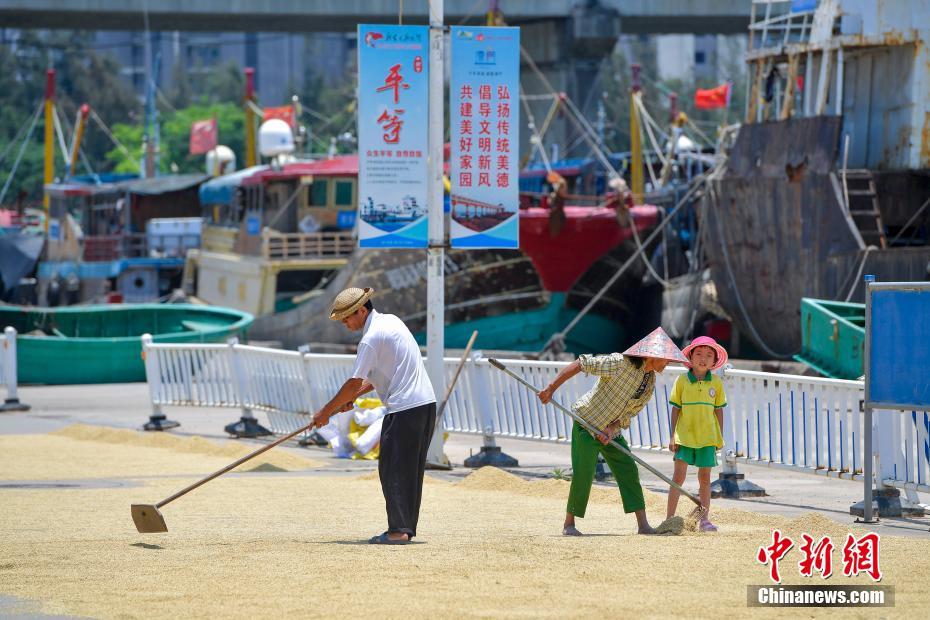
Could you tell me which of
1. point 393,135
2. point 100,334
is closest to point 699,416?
point 393,135

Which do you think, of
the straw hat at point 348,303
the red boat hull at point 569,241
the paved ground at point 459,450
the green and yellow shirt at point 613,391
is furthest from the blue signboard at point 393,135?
the red boat hull at point 569,241

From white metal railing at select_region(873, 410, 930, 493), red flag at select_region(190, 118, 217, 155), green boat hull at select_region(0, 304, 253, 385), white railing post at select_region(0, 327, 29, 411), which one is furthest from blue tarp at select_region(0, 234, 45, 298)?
white metal railing at select_region(873, 410, 930, 493)

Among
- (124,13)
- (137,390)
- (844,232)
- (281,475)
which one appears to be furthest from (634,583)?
(124,13)

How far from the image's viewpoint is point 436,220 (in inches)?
575

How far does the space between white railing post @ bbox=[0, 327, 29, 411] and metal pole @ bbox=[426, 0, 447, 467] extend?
10.0m

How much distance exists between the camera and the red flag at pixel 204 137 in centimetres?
5202

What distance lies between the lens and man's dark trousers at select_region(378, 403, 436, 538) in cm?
931

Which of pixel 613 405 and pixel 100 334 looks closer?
pixel 613 405

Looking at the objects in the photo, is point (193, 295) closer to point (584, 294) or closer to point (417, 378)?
point (584, 294)

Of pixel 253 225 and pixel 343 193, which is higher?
pixel 343 193

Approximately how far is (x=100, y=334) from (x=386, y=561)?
2784 centimetres

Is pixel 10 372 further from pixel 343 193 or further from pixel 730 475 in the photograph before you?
pixel 343 193

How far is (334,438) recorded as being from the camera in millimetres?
16406

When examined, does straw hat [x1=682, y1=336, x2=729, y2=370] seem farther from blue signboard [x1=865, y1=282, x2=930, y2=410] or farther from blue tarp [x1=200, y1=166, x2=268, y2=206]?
blue tarp [x1=200, y1=166, x2=268, y2=206]
